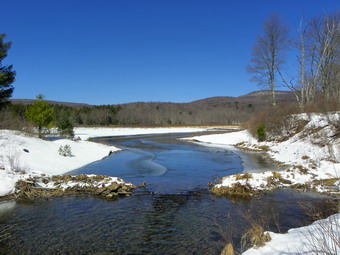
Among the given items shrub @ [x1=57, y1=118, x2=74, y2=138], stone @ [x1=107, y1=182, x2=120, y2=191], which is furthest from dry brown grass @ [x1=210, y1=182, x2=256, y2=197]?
shrub @ [x1=57, y1=118, x2=74, y2=138]

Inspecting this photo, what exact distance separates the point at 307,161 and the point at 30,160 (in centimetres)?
1672

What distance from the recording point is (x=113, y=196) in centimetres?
1095

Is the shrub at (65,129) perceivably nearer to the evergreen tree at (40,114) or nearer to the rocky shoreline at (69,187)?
the evergreen tree at (40,114)

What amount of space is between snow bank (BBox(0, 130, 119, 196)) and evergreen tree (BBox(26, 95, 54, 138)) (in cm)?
895

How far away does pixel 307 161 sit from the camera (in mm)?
15734

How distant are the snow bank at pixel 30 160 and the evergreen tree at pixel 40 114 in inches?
352

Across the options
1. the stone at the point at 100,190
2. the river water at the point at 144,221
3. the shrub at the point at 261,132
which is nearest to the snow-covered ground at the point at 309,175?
the river water at the point at 144,221

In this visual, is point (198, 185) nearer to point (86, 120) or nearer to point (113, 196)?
point (113, 196)

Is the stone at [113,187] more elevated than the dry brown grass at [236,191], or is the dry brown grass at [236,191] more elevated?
the stone at [113,187]

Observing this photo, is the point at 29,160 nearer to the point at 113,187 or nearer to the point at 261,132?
the point at 113,187

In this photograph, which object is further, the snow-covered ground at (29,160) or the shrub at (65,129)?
the shrub at (65,129)

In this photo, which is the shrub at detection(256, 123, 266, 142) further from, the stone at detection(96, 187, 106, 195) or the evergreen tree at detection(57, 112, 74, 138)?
the stone at detection(96, 187, 106, 195)

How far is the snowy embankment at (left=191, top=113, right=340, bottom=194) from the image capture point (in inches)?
458

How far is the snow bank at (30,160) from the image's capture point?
11984 mm
